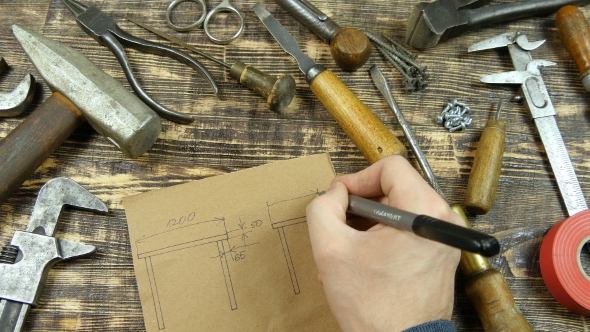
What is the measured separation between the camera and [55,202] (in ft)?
3.50

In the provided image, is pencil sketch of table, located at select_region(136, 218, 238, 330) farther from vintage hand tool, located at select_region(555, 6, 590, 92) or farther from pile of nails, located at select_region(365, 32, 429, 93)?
vintage hand tool, located at select_region(555, 6, 590, 92)

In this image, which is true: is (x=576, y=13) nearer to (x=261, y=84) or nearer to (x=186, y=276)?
(x=261, y=84)

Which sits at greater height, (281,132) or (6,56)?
(6,56)

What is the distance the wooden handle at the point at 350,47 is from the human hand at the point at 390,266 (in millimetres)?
464

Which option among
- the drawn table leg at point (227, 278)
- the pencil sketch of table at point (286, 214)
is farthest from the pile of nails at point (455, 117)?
the drawn table leg at point (227, 278)

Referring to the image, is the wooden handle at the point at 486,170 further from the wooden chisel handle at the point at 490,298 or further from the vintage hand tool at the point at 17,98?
the vintage hand tool at the point at 17,98

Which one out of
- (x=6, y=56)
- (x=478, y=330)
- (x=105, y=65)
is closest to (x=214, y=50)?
(x=105, y=65)

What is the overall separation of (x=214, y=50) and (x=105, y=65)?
0.34m

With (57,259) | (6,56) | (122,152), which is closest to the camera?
(57,259)

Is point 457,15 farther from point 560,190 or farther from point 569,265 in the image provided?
point 569,265

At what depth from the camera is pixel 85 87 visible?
41.6 inches

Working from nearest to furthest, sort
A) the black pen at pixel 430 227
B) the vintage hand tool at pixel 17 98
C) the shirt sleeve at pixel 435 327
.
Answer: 1. the black pen at pixel 430 227
2. the shirt sleeve at pixel 435 327
3. the vintage hand tool at pixel 17 98

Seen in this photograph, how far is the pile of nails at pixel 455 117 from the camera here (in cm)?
120

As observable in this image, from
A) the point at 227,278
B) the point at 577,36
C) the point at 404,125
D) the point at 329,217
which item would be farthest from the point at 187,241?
the point at 577,36
